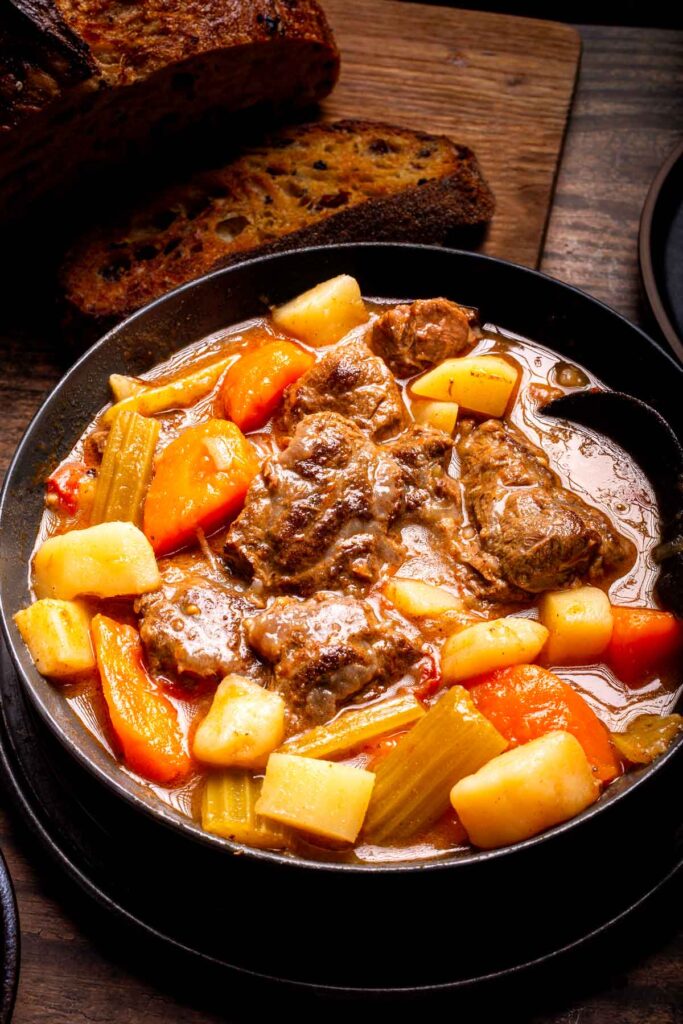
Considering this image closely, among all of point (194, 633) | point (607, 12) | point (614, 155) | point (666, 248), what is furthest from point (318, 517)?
point (607, 12)

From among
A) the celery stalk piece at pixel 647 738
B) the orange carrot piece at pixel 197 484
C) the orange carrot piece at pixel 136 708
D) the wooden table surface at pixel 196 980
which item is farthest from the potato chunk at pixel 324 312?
the wooden table surface at pixel 196 980

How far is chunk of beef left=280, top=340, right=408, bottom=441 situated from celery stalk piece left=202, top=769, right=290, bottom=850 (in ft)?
3.60

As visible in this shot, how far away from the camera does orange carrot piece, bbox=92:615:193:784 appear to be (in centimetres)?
249

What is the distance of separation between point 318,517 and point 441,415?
0.56m

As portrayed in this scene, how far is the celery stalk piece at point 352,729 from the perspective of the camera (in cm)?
247

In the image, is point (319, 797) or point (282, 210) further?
point (282, 210)

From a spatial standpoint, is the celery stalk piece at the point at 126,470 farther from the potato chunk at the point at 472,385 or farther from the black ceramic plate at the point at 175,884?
the potato chunk at the point at 472,385

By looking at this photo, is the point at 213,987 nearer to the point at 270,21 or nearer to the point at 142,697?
the point at 142,697

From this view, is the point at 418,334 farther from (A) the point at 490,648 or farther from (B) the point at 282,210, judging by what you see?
(A) the point at 490,648

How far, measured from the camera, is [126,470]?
2945mm

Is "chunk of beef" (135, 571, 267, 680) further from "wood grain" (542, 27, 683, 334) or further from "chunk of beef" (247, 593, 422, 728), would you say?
"wood grain" (542, 27, 683, 334)

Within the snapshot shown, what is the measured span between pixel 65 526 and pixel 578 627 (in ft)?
4.88

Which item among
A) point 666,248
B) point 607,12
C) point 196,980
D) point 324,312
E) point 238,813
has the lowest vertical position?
point 196,980

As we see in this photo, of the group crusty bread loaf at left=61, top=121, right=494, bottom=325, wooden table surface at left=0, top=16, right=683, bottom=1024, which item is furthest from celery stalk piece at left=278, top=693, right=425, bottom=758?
crusty bread loaf at left=61, top=121, right=494, bottom=325
